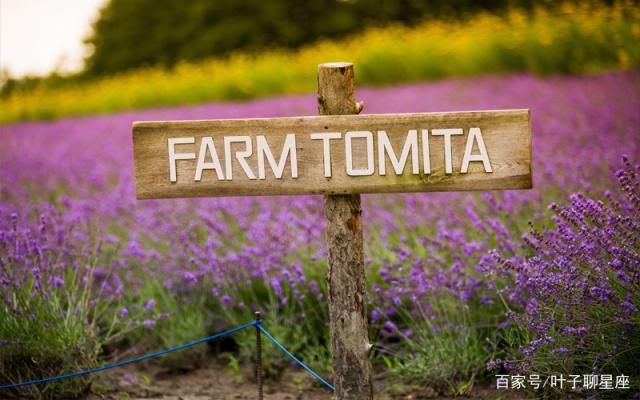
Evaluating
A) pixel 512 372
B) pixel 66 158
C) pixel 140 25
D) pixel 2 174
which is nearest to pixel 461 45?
pixel 66 158

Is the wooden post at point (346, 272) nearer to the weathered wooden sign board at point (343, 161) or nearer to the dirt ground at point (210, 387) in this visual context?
the weathered wooden sign board at point (343, 161)

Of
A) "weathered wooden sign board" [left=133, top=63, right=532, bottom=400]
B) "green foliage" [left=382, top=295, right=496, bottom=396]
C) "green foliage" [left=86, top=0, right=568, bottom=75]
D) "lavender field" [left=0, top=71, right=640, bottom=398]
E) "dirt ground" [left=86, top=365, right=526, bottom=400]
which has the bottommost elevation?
"dirt ground" [left=86, top=365, right=526, bottom=400]

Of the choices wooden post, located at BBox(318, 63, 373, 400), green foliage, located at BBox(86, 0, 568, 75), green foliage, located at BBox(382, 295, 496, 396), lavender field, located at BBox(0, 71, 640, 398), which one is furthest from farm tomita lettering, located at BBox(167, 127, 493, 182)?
green foliage, located at BBox(86, 0, 568, 75)

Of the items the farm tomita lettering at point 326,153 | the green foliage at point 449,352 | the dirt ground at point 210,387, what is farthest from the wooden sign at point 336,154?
the dirt ground at point 210,387

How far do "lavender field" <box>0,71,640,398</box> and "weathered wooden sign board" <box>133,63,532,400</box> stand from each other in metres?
0.35

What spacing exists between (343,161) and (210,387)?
4.35 ft

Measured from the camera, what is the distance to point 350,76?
2.20 meters

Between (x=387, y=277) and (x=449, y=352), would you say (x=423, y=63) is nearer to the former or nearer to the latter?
(x=387, y=277)

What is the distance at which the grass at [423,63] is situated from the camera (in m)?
8.91

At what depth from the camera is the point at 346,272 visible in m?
2.18

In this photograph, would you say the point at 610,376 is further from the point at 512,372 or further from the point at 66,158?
the point at 66,158

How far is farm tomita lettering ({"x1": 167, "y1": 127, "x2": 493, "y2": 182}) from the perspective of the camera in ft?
6.86

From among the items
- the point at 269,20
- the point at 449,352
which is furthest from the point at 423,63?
the point at 269,20

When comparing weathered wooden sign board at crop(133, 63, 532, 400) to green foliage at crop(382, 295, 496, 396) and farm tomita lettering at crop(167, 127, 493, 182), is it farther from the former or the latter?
green foliage at crop(382, 295, 496, 396)
